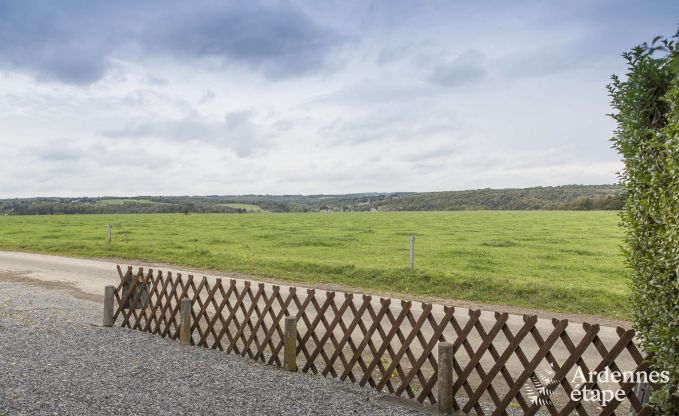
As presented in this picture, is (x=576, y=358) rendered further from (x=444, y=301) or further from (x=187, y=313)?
(x=444, y=301)

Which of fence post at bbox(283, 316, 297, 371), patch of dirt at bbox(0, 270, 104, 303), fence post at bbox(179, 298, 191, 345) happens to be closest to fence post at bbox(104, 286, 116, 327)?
fence post at bbox(179, 298, 191, 345)

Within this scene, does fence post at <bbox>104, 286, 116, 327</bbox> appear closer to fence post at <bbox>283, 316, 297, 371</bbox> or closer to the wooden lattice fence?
the wooden lattice fence

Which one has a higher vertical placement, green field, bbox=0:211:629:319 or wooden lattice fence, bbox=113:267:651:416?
wooden lattice fence, bbox=113:267:651:416

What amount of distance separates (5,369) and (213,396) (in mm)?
4105

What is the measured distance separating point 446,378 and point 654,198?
3702mm

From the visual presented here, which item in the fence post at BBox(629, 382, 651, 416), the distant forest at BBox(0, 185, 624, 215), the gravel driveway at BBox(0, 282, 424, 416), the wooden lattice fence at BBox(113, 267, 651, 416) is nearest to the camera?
the fence post at BBox(629, 382, 651, 416)

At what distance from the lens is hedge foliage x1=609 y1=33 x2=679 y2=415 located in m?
4.77

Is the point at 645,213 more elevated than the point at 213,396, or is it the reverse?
the point at 645,213

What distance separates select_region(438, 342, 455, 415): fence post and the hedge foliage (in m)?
2.48

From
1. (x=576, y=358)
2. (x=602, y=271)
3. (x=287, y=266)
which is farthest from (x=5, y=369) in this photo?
(x=602, y=271)

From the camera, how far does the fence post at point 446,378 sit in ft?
23.5

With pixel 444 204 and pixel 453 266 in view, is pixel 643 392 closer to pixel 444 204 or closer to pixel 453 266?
pixel 453 266

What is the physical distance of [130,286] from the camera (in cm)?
1209

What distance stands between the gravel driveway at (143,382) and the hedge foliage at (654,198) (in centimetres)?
338
